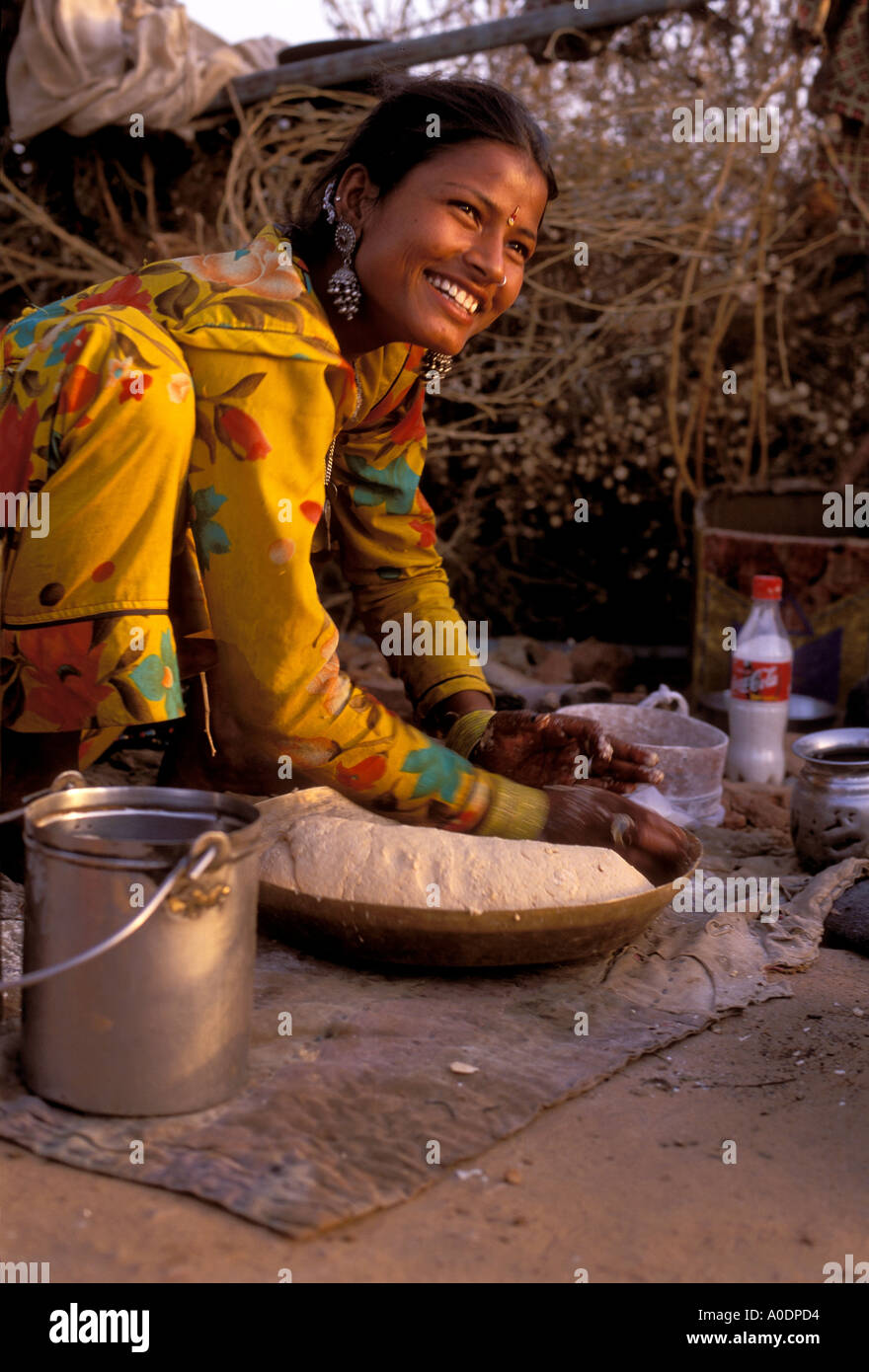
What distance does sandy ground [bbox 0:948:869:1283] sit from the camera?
4.31 ft

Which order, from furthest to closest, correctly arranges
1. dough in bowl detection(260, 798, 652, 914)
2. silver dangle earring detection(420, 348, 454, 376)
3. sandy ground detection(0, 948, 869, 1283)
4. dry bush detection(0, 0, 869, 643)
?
Result: 1. dry bush detection(0, 0, 869, 643)
2. silver dangle earring detection(420, 348, 454, 376)
3. dough in bowl detection(260, 798, 652, 914)
4. sandy ground detection(0, 948, 869, 1283)

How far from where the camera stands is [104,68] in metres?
4.30

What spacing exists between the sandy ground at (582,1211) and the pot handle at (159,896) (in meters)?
0.24

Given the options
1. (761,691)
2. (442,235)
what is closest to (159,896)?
(442,235)

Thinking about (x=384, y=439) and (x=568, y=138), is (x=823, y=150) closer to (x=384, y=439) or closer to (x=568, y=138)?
(x=568, y=138)

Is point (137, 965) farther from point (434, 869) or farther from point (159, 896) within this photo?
point (434, 869)

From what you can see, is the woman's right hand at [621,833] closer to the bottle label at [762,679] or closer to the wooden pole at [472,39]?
the bottle label at [762,679]

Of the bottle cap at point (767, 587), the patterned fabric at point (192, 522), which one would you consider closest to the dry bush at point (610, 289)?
the bottle cap at point (767, 587)

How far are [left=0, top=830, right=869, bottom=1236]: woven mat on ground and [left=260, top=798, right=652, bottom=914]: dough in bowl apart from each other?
0.16 metres

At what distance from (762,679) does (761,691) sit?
3 centimetres

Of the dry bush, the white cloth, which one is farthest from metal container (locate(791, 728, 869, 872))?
the white cloth

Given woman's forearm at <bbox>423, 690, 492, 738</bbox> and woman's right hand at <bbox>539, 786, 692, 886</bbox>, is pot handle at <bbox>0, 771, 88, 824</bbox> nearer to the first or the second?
woman's right hand at <bbox>539, 786, 692, 886</bbox>

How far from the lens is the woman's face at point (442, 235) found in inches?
83.6
